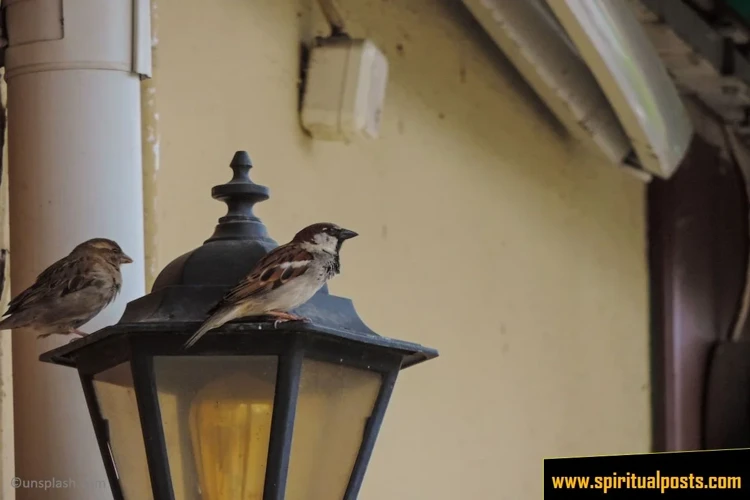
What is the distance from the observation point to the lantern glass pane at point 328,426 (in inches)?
61.9

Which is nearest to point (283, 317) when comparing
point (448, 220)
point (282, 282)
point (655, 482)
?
point (282, 282)

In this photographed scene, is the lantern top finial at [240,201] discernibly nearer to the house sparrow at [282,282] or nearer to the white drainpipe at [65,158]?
the house sparrow at [282,282]

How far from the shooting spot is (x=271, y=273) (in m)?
1.63

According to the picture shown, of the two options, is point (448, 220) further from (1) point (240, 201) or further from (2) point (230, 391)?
(2) point (230, 391)

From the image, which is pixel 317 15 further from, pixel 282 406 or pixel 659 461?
pixel 282 406

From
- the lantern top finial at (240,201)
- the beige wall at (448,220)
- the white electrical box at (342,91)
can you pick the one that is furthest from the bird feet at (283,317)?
the white electrical box at (342,91)

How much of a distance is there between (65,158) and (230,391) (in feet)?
1.69

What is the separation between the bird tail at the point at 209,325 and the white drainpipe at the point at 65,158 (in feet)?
1.34

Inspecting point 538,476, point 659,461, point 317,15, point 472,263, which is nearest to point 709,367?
point 538,476

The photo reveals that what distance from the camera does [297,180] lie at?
2707 millimetres

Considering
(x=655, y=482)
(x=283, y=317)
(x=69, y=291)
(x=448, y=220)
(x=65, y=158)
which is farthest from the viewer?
(x=448, y=220)

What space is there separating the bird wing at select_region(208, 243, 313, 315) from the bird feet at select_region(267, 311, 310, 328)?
0.03 meters

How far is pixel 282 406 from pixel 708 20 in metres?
2.83

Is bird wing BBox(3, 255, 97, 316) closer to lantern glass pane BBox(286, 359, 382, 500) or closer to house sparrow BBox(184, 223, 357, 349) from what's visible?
house sparrow BBox(184, 223, 357, 349)
